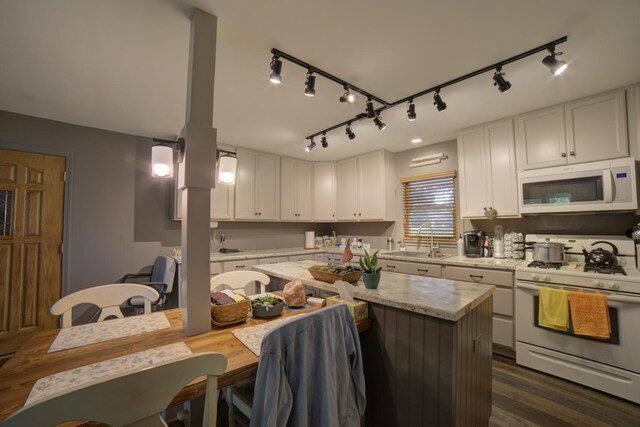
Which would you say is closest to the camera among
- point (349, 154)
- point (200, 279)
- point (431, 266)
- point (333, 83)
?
point (200, 279)

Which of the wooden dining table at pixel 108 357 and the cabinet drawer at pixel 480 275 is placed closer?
the wooden dining table at pixel 108 357

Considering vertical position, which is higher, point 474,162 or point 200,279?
point 474,162

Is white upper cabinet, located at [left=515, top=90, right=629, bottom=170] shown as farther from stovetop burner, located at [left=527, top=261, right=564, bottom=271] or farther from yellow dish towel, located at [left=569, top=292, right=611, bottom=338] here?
yellow dish towel, located at [left=569, top=292, right=611, bottom=338]

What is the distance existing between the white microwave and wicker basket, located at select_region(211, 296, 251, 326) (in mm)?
2846

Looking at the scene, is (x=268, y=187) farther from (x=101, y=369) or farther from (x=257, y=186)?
(x=101, y=369)

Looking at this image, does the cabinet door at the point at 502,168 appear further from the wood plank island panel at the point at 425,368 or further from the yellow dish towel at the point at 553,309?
the wood plank island panel at the point at 425,368

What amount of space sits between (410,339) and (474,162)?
8.41ft

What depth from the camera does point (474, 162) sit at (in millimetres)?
3096

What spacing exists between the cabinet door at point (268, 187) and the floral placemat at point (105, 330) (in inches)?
105

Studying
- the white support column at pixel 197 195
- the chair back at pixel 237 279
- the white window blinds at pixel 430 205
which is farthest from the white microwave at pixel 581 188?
the white support column at pixel 197 195

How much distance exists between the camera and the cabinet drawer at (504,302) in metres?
2.49

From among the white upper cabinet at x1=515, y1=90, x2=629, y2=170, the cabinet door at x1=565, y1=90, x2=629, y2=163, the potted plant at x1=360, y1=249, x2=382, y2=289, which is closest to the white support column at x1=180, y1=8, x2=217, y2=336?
the potted plant at x1=360, y1=249, x2=382, y2=289

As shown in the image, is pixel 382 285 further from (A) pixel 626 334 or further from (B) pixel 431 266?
(A) pixel 626 334

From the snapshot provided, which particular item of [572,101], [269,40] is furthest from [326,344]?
[572,101]
